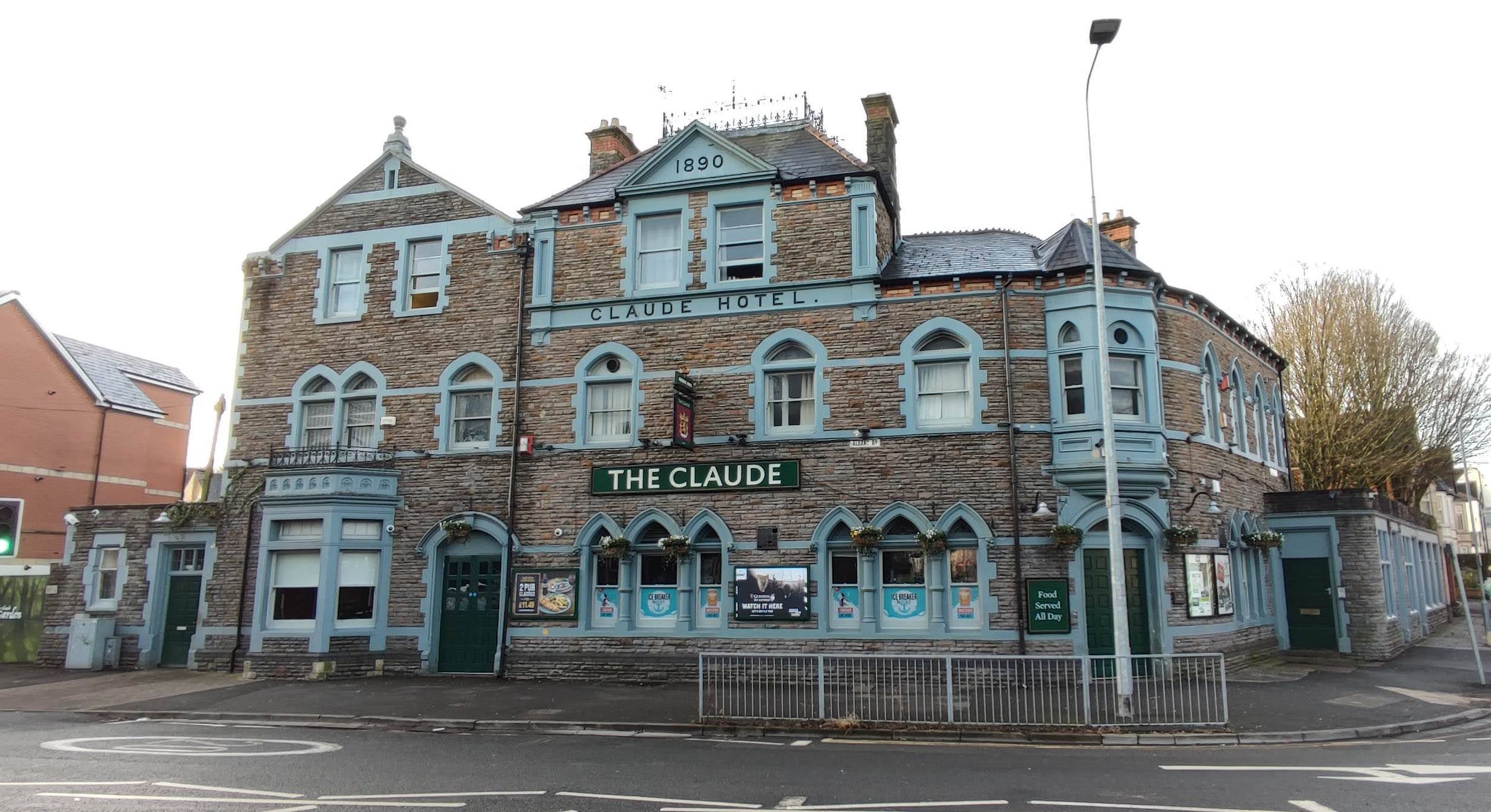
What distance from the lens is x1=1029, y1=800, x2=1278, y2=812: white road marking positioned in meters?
8.21

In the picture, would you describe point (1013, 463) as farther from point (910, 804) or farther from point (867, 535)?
point (910, 804)

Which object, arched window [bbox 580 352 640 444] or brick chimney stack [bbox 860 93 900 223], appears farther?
brick chimney stack [bbox 860 93 900 223]

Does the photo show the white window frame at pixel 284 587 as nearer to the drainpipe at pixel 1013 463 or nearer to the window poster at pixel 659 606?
the window poster at pixel 659 606

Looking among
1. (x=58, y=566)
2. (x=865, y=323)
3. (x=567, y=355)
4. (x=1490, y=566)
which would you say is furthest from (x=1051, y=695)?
(x=1490, y=566)

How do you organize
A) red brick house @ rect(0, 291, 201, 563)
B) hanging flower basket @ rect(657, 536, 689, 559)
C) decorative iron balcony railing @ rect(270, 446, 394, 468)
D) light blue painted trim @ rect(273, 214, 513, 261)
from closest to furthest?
1. hanging flower basket @ rect(657, 536, 689, 559)
2. decorative iron balcony railing @ rect(270, 446, 394, 468)
3. light blue painted trim @ rect(273, 214, 513, 261)
4. red brick house @ rect(0, 291, 201, 563)

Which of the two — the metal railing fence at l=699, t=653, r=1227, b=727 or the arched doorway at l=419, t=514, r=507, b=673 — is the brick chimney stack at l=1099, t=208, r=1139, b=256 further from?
the arched doorway at l=419, t=514, r=507, b=673

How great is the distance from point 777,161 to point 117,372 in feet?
95.5

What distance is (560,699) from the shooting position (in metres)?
16.3

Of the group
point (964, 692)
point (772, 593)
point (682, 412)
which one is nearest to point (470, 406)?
point (682, 412)

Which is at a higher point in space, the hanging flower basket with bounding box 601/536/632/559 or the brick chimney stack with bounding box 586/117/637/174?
the brick chimney stack with bounding box 586/117/637/174

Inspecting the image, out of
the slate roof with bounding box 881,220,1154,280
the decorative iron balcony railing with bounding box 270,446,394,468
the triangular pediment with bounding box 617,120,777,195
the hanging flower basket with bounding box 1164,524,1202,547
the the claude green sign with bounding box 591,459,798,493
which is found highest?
the triangular pediment with bounding box 617,120,777,195

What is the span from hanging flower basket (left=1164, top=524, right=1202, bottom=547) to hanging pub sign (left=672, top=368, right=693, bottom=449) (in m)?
9.44

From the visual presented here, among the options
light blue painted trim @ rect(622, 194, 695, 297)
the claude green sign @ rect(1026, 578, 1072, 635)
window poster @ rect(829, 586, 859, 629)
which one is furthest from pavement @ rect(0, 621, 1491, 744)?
light blue painted trim @ rect(622, 194, 695, 297)

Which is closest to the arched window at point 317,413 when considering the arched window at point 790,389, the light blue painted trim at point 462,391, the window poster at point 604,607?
the light blue painted trim at point 462,391
